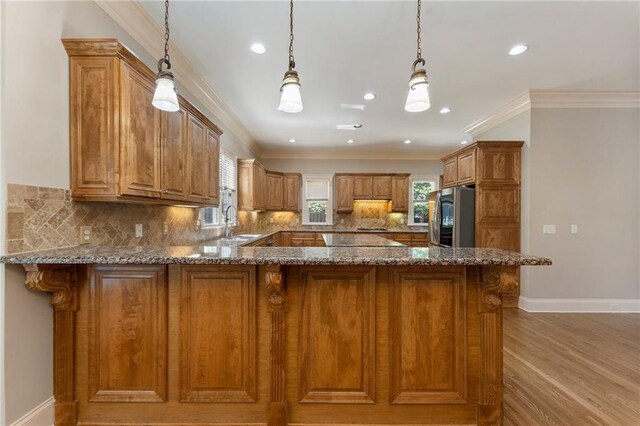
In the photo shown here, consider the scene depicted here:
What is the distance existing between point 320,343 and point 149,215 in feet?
6.43

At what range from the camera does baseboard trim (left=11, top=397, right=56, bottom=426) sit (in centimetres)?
157

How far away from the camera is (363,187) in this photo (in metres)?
7.06

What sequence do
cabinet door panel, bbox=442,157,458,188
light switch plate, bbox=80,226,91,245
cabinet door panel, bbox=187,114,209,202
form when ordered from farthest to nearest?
cabinet door panel, bbox=442,157,458,188 → cabinet door panel, bbox=187,114,209,202 → light switch plate, bbox=80,226,91,245

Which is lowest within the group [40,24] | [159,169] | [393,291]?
[393,291]

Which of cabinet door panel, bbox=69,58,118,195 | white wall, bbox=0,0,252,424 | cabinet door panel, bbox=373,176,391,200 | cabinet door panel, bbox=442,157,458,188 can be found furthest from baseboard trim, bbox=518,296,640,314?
white wall, bbox=0,0,252,424

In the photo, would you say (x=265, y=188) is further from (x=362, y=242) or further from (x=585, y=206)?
(x=585, y=206)

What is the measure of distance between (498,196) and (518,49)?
6.48 ft

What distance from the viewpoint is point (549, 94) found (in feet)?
12.5

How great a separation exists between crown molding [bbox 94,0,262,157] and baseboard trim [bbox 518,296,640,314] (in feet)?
17.1

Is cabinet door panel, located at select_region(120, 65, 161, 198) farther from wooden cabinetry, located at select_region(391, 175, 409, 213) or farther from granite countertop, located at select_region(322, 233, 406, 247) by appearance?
wooden cabinetry, located at select_region(391, 175, 409, 213)

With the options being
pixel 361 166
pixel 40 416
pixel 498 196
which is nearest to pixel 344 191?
pixel 361 166

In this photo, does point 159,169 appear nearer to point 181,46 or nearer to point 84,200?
point 84,200

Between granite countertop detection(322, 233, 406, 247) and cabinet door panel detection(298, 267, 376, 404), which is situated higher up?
granite countertop detection(322, 233, 406, 247)

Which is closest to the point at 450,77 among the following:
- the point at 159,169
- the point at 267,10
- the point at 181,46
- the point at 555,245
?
the point at 267,10
